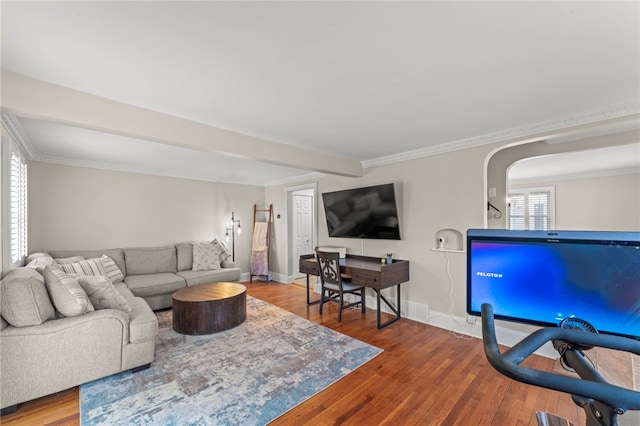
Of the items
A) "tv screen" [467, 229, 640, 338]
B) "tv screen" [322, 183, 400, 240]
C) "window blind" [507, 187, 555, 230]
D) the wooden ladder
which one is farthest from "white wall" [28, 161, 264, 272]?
"window blind" [507, 187, 555, 230]

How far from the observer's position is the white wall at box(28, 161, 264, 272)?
13.2 feet

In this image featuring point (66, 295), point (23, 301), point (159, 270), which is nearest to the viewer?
point (23, 301)

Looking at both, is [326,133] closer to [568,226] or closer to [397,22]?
[397,22]

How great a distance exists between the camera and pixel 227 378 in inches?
92.7

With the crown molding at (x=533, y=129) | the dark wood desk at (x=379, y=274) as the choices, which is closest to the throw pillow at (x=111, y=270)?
the dark wood desk at (x=379, y=274)

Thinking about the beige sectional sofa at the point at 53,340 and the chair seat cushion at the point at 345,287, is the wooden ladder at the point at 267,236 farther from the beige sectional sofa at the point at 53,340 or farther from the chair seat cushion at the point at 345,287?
the beige sectional sofa at the point at 53,340

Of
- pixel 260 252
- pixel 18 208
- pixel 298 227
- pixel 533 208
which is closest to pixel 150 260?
pixel 18 208

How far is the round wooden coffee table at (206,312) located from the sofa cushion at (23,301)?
1249mm

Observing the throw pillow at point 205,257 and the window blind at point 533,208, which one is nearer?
the throw pillow at point 205,257

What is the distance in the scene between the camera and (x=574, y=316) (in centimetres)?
94

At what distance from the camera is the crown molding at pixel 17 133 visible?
2493 mm

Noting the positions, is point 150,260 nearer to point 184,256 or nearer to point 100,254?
point 184,256

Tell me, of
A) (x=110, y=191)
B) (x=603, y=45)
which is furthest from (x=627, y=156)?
(x=110, y=191)

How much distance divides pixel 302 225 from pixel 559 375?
5814 millimetres
